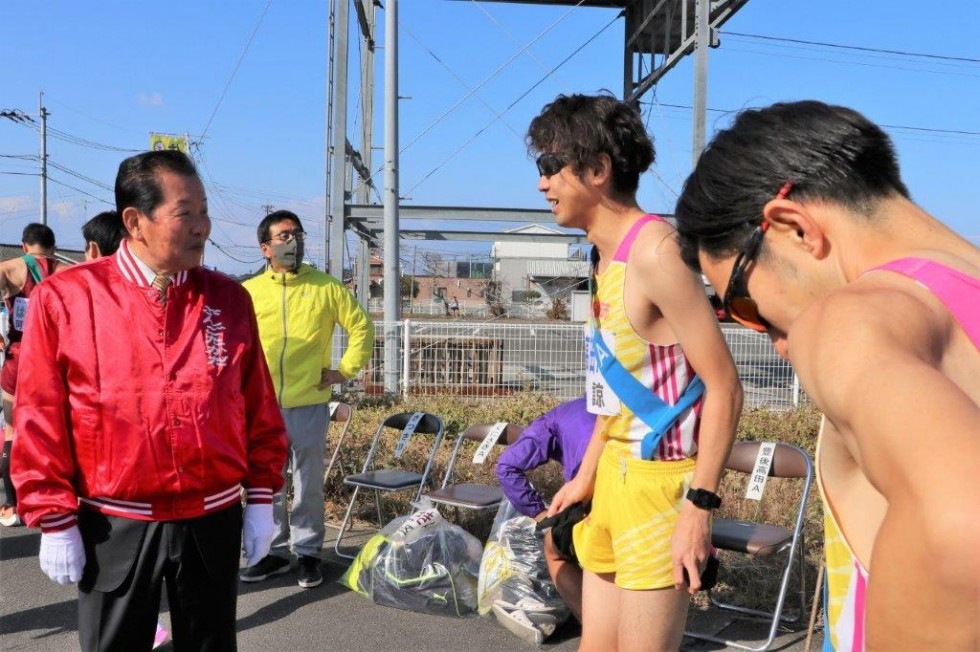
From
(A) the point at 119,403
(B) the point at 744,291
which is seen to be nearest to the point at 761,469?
(A) the point at 119,403

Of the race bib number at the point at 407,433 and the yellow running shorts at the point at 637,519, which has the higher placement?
the yellow running shorts at the point at 637,519

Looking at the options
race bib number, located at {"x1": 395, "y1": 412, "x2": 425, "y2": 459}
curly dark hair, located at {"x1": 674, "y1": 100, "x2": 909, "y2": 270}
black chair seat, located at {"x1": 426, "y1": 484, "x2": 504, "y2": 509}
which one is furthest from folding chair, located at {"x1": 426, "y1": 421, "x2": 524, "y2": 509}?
curly dark hair, located at {"x1": 674, "y1": 100, "x2": 909, "y2": 270}

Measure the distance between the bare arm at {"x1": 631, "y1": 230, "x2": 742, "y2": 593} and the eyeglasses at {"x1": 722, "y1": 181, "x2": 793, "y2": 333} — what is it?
2.13 feet

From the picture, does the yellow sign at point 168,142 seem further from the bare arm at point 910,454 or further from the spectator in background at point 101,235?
the bare arm at point 910,454

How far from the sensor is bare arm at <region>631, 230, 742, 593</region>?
76.1 inches

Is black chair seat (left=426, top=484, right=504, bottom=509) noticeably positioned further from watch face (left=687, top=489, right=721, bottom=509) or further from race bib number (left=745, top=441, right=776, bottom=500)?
watch face (left=687, top=489, right=721, bottom=509)

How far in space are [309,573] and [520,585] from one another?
1331mm

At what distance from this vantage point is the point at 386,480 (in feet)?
16.7

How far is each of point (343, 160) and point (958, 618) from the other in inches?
351

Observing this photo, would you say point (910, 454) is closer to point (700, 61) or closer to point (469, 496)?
point (469, 496)

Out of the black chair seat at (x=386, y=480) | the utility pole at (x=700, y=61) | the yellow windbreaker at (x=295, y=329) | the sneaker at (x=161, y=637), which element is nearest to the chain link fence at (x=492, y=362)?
the utility pole at (x=700, y=61)

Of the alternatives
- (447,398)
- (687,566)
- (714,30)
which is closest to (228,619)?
(687,566)

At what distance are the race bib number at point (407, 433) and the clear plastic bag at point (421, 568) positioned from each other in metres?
0.85

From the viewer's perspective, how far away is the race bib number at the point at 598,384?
2.12 metres
